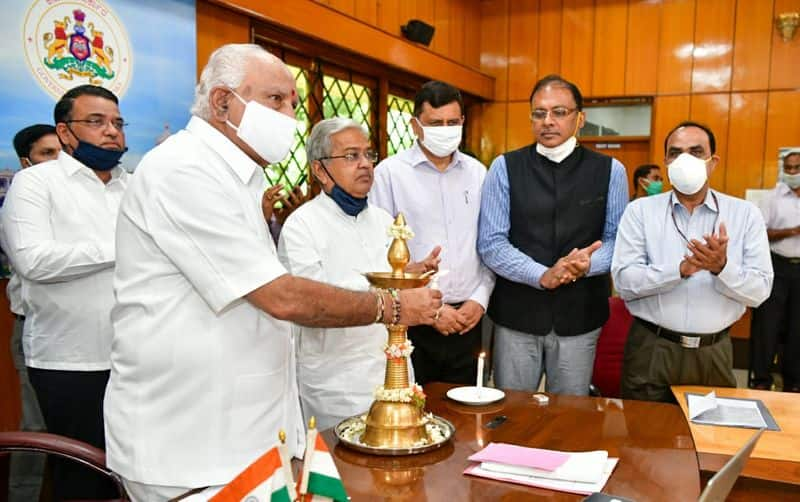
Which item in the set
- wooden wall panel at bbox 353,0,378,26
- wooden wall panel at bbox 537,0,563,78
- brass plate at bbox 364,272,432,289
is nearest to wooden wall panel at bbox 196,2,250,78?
wooden wall panel at bbox 353,0,378,26

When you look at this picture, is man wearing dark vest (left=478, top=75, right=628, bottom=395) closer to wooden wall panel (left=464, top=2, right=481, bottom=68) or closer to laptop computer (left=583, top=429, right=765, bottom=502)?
laptop computer (left=583, top=429, right=765, bottom=502)

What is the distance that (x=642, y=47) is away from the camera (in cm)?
676

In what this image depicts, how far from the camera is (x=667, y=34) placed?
6641 mm

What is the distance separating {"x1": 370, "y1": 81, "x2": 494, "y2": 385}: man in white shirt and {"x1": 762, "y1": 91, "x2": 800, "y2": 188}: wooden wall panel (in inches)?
195

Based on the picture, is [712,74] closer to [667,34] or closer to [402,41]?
[667,34]

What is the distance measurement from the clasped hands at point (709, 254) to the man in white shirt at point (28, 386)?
2576 millimetres

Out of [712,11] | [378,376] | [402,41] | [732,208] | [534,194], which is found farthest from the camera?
[712,11]

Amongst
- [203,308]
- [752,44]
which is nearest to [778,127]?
[752,44]

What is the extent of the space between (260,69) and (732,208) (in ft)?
5.97

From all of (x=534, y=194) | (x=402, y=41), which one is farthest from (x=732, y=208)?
(x=402, y=41)

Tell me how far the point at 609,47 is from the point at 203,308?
6.54 metres

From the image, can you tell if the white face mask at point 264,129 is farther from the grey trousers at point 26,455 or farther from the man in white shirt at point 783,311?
the man in white shirt at point 783,311

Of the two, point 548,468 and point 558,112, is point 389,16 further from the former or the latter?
point 548,468

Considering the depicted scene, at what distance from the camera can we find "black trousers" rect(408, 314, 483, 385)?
2518 mm
